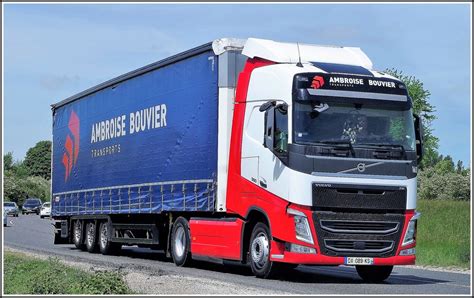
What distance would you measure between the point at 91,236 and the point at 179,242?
23.7 ft

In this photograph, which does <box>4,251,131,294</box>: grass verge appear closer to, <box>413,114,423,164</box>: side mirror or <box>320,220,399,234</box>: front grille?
<box>320,220,399,234</box>: front grille

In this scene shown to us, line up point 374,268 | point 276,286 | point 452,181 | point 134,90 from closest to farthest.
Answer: point 276,286
point 374,268
point 134,90
point 452,181

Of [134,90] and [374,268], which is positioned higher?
[134,90]

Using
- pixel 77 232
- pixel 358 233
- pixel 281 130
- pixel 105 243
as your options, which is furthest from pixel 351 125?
pixel 77 232

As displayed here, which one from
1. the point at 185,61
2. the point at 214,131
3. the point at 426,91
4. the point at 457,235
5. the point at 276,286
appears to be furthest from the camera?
the point at 426,91

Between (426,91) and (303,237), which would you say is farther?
(426,91)

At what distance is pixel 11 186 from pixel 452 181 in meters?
66.6

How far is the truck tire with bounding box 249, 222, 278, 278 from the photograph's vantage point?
→ 1738 cm

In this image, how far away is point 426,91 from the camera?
8981 centimetres

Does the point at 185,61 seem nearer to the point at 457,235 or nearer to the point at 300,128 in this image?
the point at 300,128

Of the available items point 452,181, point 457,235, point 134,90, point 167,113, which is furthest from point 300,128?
point 452,181

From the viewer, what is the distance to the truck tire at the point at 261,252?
1738cm

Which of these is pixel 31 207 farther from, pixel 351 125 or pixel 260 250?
pixel 351 125

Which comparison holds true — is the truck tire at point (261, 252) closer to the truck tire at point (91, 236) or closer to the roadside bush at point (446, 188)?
the truck tire at point (91, 236)
